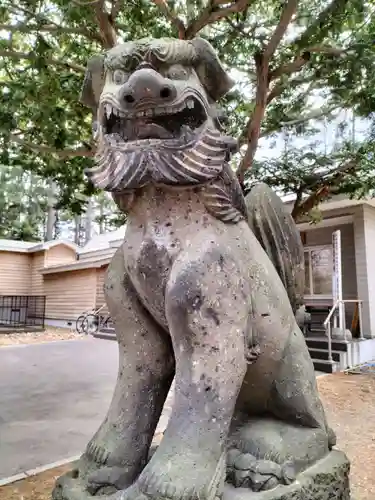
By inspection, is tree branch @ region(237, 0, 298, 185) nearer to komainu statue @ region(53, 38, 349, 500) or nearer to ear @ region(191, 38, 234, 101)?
ear @ region(191, 38, 234, 101)

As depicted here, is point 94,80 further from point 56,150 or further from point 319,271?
point 319,271

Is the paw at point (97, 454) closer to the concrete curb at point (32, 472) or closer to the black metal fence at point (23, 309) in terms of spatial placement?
the concrete curb at point (32, 472)

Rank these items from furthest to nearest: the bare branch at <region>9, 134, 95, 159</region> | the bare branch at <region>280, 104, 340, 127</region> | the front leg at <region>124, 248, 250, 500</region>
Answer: the bare branch at <region>280, 104, 340, 127</region> → the bare branch at <region>9, 134, 95, 159</region> → the front leg at <region>124, 248, 250, 500</region>

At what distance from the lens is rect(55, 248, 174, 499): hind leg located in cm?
134

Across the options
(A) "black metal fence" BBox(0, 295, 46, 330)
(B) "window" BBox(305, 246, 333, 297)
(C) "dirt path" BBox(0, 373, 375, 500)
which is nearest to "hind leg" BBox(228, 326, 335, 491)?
(C) "dirt path" BBox(0, 373, 375, 500)

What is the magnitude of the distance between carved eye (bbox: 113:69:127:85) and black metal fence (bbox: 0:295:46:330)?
52.2 feet

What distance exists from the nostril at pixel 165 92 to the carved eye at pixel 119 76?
0.50ft

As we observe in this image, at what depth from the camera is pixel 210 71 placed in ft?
4.45

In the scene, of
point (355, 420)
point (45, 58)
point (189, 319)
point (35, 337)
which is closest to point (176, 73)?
point (189, 319)

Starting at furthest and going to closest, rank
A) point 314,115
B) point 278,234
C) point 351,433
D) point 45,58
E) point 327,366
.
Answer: point 314,115 < point 327,366 < point 45,58 < point 351,433 < point 278,234

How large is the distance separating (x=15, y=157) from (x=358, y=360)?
6607 mm

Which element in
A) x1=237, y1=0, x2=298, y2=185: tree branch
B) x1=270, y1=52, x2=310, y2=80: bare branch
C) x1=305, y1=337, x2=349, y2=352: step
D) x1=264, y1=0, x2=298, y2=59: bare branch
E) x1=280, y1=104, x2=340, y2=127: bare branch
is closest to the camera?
x1=264, y1=0, x2=298, y2=59: bare branch

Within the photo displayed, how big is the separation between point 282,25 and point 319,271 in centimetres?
628

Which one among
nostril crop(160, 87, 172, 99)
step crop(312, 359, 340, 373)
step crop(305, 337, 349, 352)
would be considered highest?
nostril crop(160, 87, 172, 99)
